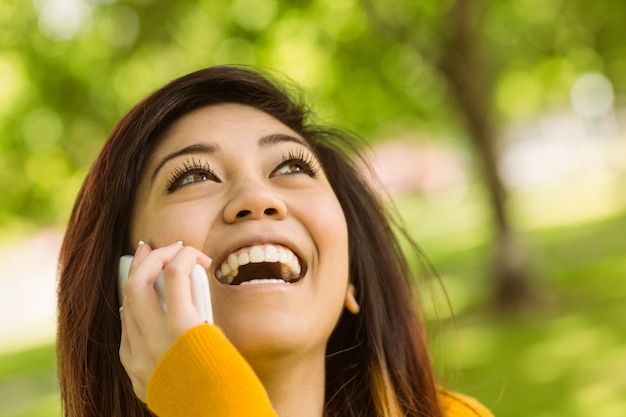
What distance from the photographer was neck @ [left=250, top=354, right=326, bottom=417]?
1.95 meters

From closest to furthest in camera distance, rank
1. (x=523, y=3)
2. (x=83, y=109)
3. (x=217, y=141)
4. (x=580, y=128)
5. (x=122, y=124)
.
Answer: (x=217, y=141)
(x=122, y=124)
(x=83, y=109)
(x=523, y=3)
(x=580, y=128)

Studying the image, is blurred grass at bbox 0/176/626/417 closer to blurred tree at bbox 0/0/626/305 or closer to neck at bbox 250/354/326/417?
neck at bbox 250/354/326/417

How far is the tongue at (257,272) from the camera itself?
2.06 m

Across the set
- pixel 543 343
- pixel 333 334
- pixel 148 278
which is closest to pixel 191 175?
pixel 148 278

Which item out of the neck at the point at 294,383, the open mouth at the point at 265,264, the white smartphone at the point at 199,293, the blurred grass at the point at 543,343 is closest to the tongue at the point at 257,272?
the open mouth at the point at 265,264

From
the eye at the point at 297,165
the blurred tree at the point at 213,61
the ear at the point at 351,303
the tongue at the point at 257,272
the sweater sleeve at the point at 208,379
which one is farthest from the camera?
the blurred tree at the point at 213,61

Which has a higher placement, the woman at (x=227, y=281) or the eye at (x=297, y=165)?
the eye at (x=297, y=165)

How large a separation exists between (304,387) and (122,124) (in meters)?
0.86

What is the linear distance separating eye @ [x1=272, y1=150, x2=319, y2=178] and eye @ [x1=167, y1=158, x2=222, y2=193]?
19 centimetres

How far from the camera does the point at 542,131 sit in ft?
205

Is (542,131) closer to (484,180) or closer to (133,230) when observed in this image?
(484,180)

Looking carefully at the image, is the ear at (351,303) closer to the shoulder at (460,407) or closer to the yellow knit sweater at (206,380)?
the shoulder at (460,407)

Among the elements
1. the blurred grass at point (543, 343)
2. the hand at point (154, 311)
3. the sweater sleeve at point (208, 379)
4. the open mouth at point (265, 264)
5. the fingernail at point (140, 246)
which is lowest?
the sweater sleeve at point (208, 379)

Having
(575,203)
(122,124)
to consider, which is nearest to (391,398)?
(122,124)
